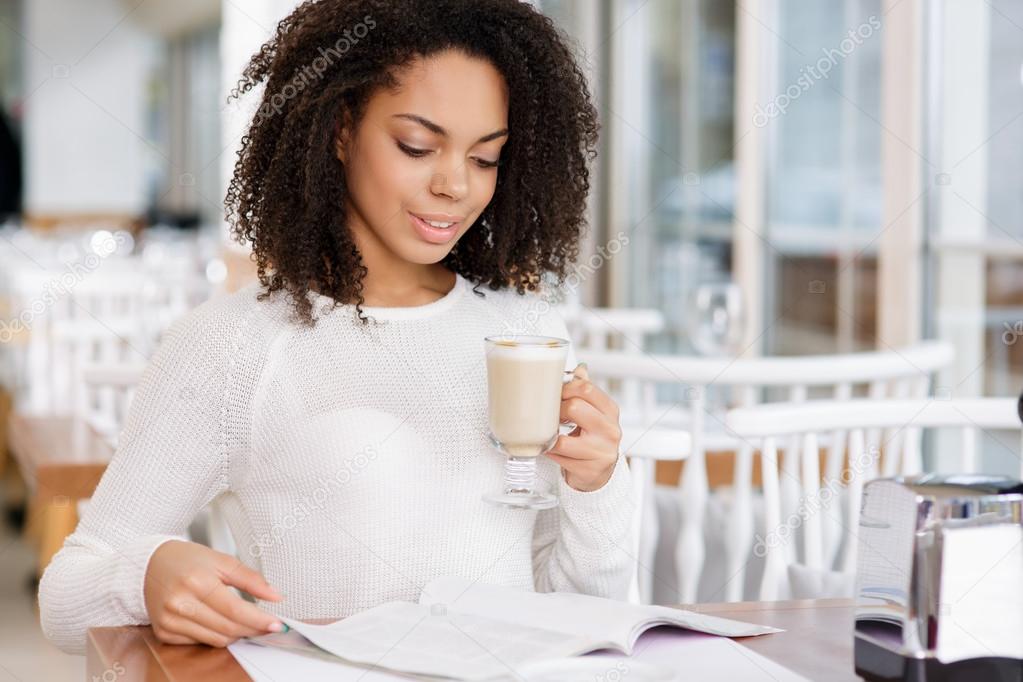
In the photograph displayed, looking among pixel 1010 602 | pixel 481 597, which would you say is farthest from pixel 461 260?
pixel 1010 602

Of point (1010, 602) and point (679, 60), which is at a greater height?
point (679, 60)

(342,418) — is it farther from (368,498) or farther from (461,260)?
(461,260)

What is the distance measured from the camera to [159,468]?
1165mm

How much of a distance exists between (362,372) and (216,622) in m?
0.36

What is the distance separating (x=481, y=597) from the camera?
3.37 ft

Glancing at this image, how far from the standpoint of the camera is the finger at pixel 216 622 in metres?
0.94

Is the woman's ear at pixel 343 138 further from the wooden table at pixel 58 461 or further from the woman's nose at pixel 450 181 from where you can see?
the wooden table at pixel 58 461

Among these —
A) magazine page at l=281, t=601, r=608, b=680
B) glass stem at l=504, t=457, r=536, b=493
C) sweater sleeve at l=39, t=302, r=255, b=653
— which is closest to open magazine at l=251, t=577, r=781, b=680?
magazine page at l=281, t=601, r=608, b=680

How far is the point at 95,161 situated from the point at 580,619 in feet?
38.5

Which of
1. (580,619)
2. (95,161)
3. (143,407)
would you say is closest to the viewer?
(580,619)

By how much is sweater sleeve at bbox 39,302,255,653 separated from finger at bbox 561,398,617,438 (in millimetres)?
307

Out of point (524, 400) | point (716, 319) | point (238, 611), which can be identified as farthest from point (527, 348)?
point (716, 319)

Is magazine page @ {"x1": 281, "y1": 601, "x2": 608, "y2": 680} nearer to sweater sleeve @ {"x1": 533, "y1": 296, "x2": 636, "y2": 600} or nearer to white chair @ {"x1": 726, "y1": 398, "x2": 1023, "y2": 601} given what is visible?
sweater sleeve @ {"x1": 533, "y1": 296, "x2": 636, "y2": 600}

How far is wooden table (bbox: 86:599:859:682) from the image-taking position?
897mm
